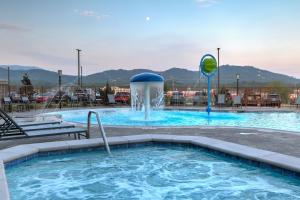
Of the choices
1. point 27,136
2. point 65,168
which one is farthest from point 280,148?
point 27,136

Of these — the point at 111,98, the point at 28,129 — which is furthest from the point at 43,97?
the point at 28,129

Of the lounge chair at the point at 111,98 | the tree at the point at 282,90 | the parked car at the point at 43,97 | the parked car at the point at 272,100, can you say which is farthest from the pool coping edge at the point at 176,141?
the tree at the point at 282,90

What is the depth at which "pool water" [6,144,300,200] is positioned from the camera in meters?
4.73

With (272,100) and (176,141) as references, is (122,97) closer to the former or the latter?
(272,100)

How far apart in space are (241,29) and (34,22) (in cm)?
1257

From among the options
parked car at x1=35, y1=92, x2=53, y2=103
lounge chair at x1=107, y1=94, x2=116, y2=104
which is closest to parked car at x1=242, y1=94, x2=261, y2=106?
lounge chair at x1=107, y1=94, x2=116, y2=104

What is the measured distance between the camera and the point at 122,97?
71.7 feet

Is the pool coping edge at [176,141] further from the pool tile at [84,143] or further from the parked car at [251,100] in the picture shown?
the parked car at [251,100]

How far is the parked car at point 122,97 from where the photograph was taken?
70.7 feet

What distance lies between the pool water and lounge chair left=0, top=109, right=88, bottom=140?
2.45 ft

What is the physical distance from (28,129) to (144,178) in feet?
10.9

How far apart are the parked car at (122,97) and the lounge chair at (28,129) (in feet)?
44.0

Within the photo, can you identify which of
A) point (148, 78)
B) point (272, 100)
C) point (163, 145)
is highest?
point (148, 78)

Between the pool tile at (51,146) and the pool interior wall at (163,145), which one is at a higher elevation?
the pool tile at (51,146)
